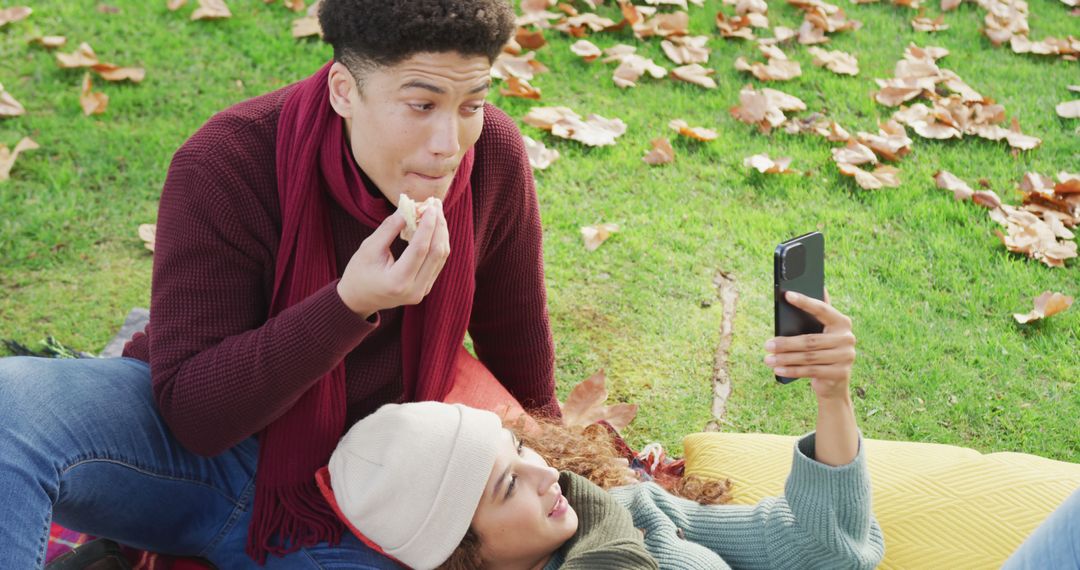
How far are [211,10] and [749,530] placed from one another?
371 cm

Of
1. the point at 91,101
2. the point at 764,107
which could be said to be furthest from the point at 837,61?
the point at 91,101

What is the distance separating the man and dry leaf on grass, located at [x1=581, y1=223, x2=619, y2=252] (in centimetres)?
138

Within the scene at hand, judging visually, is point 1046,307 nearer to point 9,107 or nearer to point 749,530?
point 749,530

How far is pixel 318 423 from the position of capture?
2.40m

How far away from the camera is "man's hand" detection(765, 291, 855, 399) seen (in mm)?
2162

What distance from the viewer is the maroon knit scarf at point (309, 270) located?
2297 millimetres

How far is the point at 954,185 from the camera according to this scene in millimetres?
4254

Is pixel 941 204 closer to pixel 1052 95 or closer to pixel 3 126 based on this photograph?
pixel 1052 95

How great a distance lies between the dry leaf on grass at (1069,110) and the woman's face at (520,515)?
3579 millimetres

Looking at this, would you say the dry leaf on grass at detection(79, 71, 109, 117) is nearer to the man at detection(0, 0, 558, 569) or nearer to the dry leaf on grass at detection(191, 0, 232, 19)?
the dry leaf on grass at detection(191, 0, 232, 19)

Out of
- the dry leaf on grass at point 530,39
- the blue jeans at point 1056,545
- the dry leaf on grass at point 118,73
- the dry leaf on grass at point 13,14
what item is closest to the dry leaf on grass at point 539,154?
the dry leaf on grass at point 530,39

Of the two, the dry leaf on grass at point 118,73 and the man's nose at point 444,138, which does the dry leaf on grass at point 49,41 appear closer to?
the dry leaf on grass at point 118,73

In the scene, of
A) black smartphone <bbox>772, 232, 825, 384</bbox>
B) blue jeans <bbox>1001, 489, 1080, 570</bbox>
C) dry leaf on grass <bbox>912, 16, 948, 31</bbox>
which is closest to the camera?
blue jeans <bbox>1001, 489, 1080, 570</bbox>

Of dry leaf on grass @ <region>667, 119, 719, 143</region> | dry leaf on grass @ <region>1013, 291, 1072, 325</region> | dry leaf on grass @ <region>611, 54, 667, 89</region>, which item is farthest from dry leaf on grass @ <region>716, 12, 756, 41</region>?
dry leaf on grass @ <region>1013, 291, 1072, 325</region>
